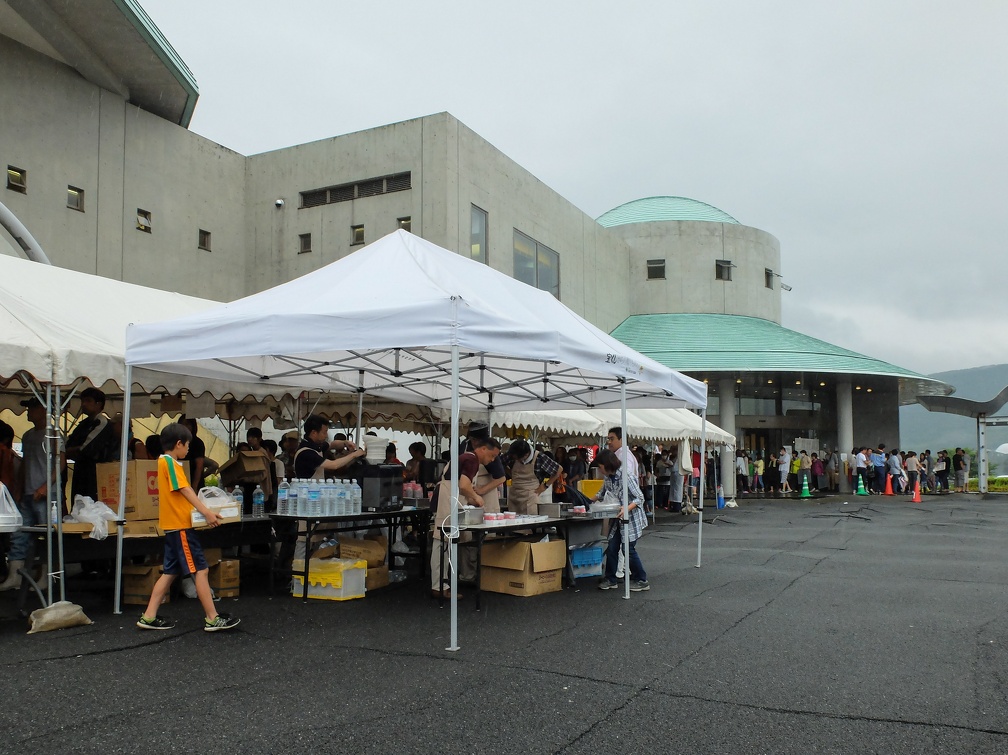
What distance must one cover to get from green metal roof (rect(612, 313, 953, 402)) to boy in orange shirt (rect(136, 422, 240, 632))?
82.3 ft

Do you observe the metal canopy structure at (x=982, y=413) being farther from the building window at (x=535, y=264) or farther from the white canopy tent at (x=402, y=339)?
the white canopy tent at (x=402, y=339)

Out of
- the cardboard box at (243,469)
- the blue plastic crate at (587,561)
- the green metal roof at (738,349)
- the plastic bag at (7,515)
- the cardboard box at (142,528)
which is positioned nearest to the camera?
the plastic bag at (7,515)

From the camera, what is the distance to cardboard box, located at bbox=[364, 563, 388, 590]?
934 cm

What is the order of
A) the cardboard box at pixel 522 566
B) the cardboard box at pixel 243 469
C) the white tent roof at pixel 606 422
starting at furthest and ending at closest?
1. the white tent roof at pixel 606 422
2. the cardboard box at pixel 243 469
3. the cardboard box at pixel 522 566

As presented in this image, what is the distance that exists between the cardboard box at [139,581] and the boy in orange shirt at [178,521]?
147 centimetres

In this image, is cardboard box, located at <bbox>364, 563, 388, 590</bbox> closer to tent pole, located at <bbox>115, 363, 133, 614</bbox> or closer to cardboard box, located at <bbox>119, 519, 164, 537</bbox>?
cardboard box, located at <bbox>119, 519, 164, 537</bbox>

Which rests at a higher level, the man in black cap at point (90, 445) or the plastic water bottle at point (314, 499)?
the man in black cap at point (90, 445)

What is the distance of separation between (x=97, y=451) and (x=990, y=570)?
11.4m

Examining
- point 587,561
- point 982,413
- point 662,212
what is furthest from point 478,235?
point 982,413

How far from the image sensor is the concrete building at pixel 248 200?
18156mm

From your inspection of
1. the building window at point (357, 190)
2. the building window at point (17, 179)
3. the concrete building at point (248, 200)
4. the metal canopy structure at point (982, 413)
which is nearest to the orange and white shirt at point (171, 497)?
the concrete building at point (248, 200)

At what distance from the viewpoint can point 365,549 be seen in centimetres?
950

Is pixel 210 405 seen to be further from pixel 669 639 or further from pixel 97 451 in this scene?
pixel 669 639

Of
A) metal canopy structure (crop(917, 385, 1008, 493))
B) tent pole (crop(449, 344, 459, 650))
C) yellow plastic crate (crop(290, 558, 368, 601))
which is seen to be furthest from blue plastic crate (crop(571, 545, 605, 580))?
metal canopy structure (crop(917, 385, 1008, 493))
